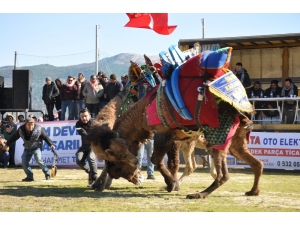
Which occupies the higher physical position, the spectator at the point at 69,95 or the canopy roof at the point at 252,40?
the canopy roof at the point at 252,40

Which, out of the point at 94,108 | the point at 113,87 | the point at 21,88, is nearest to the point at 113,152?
the point at 113,87

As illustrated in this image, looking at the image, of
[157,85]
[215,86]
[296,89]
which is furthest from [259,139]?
[215,86]

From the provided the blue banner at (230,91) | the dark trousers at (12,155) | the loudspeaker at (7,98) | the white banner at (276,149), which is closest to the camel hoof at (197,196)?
the blue banner at (230,91)

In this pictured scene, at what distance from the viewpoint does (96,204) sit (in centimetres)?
852

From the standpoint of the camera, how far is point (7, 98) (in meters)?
20.3

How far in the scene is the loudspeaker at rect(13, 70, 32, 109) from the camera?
19.5 metres

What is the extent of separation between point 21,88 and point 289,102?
29.1 feet

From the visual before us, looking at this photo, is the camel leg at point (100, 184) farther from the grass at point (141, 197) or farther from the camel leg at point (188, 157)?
the camel leg at point (188, 157)

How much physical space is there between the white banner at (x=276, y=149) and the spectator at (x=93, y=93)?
4.53 m

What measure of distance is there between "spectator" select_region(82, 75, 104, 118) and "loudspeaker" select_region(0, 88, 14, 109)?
3.39 meters

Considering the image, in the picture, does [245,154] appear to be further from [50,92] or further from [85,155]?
[50,92]

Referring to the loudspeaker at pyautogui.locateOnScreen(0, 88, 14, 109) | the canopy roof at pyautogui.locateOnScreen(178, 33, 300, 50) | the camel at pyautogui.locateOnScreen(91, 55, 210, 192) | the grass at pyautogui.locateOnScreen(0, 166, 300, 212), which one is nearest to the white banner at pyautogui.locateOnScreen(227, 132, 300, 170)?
the grass at pyautogui.locateOnScreen(0, 166, 300, 212)

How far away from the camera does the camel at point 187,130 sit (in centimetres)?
915

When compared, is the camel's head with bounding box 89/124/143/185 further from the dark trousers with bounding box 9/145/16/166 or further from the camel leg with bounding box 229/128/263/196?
the dark trousers with bounding box 9/145/16/166
